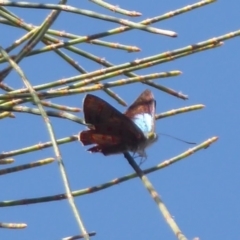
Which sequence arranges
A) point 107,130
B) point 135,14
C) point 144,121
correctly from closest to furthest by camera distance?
1. point 135,14
2. point 107,130
3. point 144,121

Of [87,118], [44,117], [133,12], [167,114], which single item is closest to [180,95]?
[167,114]

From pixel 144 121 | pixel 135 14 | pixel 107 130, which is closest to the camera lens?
pixel 135 14

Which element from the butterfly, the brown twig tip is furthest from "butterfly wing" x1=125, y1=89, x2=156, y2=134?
the brown twig tip

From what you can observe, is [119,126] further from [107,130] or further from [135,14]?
[135,14]

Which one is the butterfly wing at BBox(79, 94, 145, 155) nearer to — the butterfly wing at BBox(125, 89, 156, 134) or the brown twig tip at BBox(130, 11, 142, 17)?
the butterfly wing at BBox(125, 89, 156, 134)

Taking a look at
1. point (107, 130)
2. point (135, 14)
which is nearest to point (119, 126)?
point (107, 130)

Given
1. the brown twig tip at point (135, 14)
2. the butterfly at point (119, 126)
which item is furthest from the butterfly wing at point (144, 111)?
the brown twig tip at point (135, 14)

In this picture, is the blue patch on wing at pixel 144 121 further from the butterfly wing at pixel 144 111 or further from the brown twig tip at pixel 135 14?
the brown twig tip at pixel 135 14
